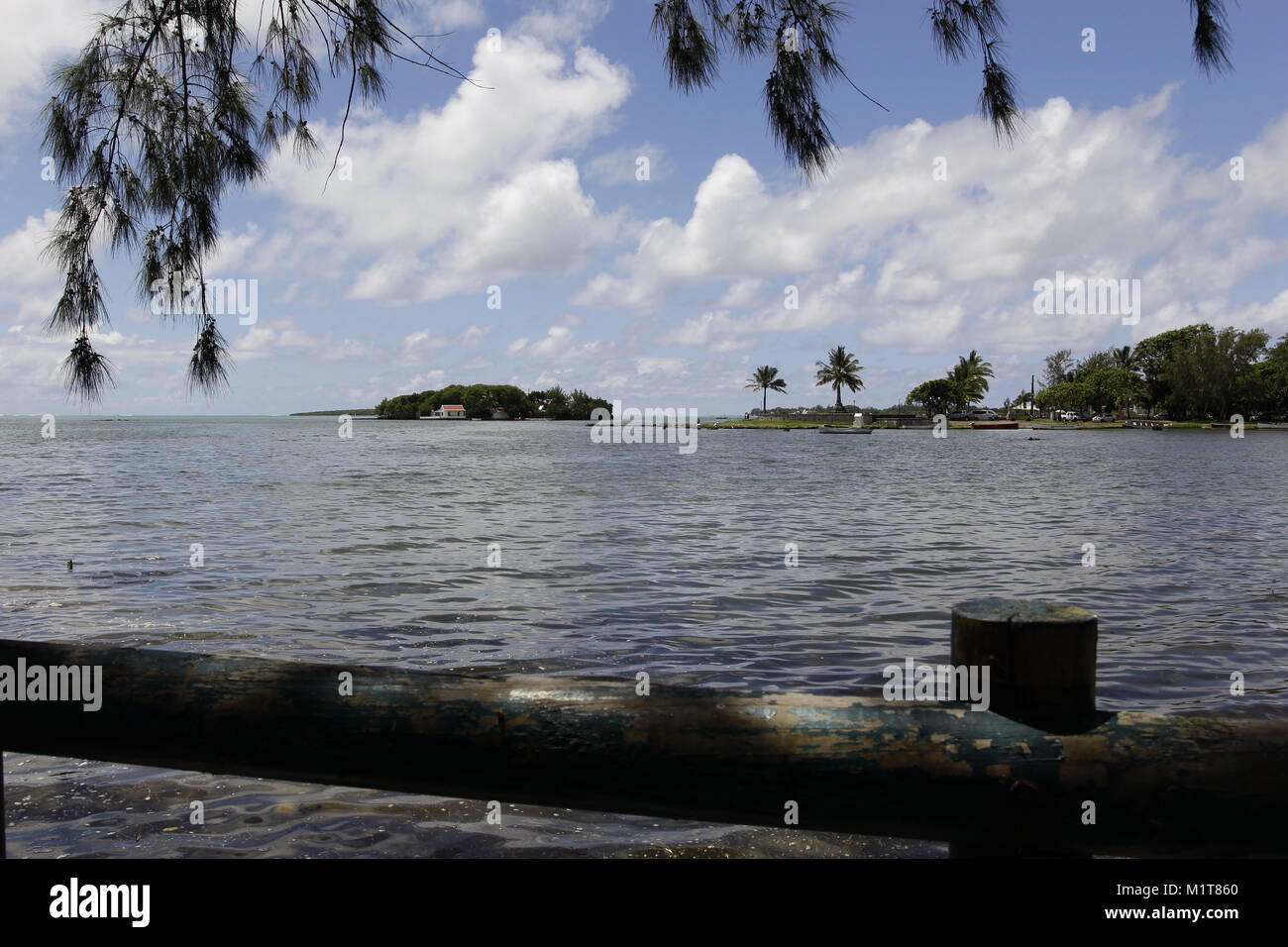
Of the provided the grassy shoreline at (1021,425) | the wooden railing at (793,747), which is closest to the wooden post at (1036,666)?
the wooden railing at (793,747)

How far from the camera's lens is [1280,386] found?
358 feet

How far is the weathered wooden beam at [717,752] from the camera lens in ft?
5.58

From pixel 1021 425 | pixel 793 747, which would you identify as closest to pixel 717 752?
pixel 793 747

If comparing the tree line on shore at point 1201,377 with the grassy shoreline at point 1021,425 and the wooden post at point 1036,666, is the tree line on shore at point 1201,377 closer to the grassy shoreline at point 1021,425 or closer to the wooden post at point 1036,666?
the grassy shoreline at point 1021,425

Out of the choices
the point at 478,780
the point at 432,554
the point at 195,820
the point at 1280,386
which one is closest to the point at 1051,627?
the point at 478,780

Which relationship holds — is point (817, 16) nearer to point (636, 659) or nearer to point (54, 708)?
point (54, 708)

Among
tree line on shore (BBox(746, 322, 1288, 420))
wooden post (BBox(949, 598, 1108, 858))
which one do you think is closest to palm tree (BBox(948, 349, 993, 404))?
tree line on shore (BBox(746, 322, 1288, 420))

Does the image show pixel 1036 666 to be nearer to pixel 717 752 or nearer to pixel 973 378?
pixel 717 752

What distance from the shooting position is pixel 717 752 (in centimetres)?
180

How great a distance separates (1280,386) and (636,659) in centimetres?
12791

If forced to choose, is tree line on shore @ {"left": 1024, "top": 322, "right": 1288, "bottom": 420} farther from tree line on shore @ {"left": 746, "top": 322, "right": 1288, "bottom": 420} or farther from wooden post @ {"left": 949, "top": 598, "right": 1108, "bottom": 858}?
wooden post @ {"left": 949, "top": 598, "right": 1108, "bottom": 858}
